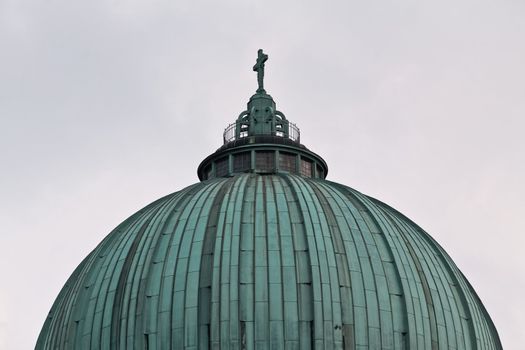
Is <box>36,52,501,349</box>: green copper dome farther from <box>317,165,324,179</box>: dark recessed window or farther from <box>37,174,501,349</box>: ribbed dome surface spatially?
<box>317,165,324,179</box>: dark recessed window

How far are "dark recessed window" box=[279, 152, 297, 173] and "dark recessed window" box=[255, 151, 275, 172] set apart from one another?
0.41 metres

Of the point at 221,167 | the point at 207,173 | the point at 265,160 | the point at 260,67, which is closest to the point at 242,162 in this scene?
the point at 265,160

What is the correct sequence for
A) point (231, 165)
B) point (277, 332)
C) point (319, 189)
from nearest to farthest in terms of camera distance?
point (277, 332), point (319, 189), point (231, 165)

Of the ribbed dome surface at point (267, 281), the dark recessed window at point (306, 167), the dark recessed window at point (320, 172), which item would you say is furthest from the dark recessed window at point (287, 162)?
the ribbed dome surface at point (267, 281)

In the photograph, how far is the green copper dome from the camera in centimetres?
5419

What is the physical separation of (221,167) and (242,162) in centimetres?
136

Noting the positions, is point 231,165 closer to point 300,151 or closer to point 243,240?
point 300,151

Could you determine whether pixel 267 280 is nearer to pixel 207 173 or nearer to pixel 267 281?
pixel 267 281

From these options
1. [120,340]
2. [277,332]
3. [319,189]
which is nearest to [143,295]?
[120,340]

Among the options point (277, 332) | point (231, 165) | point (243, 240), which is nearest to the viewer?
point (277, 332)

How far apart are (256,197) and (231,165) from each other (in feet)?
19.5

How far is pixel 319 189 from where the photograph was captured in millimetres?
61781

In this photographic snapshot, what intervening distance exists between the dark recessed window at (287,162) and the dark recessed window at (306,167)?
Answer: 0.60 m

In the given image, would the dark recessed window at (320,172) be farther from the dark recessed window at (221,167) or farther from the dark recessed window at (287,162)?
the dark recessed window at (221,167)
